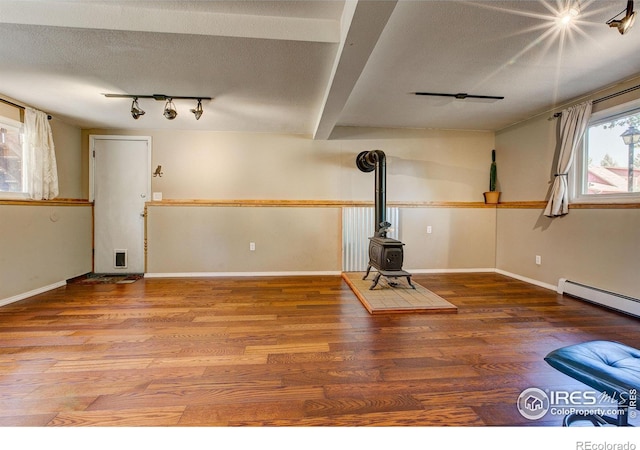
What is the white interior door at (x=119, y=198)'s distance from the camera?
13.8ft

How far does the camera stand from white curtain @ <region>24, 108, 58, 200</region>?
322cm

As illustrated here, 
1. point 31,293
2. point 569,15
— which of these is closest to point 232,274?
point 31,293

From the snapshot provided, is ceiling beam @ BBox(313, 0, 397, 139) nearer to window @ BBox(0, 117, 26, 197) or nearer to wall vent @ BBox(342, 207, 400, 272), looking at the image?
wall vent @ BBox(342, 207, 400, 272)

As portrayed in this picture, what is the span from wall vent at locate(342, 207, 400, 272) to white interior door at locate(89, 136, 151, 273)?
114 inches

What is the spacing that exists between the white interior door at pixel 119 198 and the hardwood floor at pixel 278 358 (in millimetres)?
1064

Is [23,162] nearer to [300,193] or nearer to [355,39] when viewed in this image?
[300,193]

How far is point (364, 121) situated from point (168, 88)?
7.84 feet

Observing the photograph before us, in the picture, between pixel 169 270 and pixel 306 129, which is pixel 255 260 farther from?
pixel 306 129

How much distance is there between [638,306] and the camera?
8.57ft

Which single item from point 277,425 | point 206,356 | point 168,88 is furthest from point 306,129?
point 277,425

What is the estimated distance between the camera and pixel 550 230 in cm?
356

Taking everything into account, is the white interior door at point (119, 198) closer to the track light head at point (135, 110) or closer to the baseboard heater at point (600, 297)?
the track light head at point (135, 110)

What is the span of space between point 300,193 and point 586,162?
11.0 ft

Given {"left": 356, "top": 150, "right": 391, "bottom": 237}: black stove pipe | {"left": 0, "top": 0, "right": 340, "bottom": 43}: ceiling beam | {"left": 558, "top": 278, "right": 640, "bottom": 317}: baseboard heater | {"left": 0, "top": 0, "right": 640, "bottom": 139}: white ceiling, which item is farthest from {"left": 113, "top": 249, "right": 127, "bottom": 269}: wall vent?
{"left": 558, "top": 278, "right": 640, "bottom": 317}: baseboard heater
